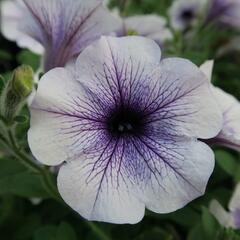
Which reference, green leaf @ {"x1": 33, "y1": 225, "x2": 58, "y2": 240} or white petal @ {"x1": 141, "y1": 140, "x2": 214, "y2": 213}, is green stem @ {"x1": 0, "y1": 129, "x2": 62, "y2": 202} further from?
white petal @ {"x1": 141, "y1": 140, "x2": 214, "y2": 213}

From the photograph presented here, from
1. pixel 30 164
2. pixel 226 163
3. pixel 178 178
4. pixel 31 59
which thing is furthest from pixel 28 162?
pixel 31 59

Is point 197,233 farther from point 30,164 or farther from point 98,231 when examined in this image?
point 30,164

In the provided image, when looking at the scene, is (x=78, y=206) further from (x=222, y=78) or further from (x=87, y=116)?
(x=222, y=78)

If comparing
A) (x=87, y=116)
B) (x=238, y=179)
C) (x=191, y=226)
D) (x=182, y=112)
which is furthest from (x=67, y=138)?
(x=238, y=179)

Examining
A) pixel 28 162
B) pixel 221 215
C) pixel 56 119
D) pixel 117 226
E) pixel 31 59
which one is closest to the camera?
pixel 56 119

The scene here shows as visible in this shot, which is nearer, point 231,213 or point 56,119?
point 56,119

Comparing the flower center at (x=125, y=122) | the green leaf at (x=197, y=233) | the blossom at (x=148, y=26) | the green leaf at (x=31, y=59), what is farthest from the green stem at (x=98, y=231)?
the green leaf at (x=31, y=59)
